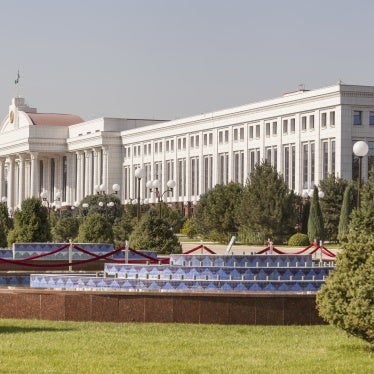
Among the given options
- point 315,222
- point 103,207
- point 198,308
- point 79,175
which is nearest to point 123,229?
point 315,222

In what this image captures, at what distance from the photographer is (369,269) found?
12.3m

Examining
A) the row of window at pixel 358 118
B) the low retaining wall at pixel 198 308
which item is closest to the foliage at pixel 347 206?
the row of window at pixel 358 118

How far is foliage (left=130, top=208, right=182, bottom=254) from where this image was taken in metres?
30.4

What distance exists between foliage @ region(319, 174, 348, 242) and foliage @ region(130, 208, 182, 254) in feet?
90.4

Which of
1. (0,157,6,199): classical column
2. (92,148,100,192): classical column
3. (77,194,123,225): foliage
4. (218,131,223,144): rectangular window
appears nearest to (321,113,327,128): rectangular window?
(77,194,123,225): foliage

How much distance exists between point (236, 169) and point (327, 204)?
23865 millimetres

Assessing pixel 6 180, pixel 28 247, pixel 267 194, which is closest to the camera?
pixel 28 247

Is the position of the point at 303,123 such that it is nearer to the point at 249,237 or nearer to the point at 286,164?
the point at 286,164

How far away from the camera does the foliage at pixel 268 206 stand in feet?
187

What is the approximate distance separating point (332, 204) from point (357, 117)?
11.0 metres

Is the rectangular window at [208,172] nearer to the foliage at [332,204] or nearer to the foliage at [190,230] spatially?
A: the foliage at [190,230]

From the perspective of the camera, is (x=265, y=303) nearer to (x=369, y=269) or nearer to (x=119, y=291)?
(x=119, y=291)

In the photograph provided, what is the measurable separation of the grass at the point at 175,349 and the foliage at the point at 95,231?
71.2 ft

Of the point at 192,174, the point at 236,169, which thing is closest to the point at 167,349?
the point at 236,169
